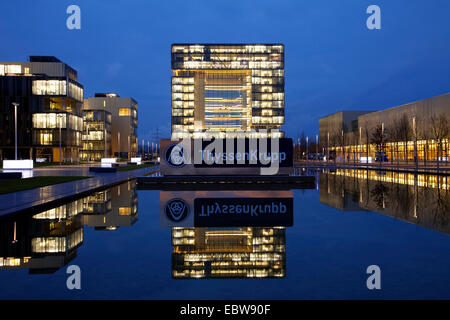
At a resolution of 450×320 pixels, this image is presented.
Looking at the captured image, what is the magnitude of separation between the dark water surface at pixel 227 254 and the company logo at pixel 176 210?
0.28ft

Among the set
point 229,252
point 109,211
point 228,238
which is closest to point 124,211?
point 109,211

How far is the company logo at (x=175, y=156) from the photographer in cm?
2375

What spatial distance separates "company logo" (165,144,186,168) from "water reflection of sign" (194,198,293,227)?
9.23 m

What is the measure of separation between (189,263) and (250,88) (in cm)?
12198

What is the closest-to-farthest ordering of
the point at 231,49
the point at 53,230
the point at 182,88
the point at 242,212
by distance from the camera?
the point at 53,230, the point at 242,212, the point at 182,88, the point at 231,49

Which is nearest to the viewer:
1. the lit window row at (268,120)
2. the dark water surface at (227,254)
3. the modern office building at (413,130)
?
the dark water surface at (227,254)

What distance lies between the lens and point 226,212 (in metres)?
11.5

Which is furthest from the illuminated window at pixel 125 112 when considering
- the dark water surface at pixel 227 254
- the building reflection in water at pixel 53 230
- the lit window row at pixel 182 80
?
the dark water surface at pixel 227 254

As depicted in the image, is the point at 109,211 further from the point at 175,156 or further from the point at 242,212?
the point at 175,156

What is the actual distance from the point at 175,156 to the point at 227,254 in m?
17.2

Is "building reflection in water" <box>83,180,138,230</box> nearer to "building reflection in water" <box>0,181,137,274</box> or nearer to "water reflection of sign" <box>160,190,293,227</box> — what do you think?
"building reflection in water" <box>0,181,137,274</box>

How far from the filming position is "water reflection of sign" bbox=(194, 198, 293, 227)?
991 cm

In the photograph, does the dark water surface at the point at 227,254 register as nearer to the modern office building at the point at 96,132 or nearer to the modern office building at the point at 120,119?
the modern office building at the point at 96,132

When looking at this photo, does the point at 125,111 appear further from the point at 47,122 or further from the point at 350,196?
the point at 350,196
